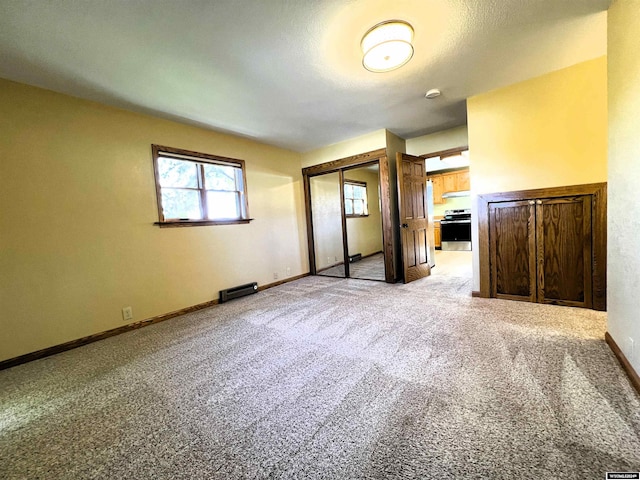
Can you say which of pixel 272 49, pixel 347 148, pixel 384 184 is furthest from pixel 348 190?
pixel 272 49

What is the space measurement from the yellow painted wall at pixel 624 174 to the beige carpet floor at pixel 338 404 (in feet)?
1.06

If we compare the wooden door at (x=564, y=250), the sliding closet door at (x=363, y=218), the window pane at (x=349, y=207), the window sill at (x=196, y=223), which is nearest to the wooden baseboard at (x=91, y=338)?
the window sill at (x=196, y=223)

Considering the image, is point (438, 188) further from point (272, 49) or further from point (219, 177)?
point (272, 49)

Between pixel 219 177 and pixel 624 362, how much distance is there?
4.56 metres

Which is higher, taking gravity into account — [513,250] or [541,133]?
[541,133]

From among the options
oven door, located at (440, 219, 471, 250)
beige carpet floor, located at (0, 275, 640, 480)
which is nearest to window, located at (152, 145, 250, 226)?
beige carpet floor, located at (0, 275, 640, 480)

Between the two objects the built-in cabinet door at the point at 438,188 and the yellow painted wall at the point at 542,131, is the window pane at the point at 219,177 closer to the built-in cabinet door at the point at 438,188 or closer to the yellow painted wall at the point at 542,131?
the yellow painted wall at the point at 542,131

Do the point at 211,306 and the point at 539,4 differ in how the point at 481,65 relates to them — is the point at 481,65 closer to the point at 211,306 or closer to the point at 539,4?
the point at 539,4

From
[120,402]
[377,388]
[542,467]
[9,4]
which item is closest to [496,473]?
[542,467]

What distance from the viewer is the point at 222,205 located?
3.91 metres

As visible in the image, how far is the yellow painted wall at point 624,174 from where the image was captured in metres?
1.46

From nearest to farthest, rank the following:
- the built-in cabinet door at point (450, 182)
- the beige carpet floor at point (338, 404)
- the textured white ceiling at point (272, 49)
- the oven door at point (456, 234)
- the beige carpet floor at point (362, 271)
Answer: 1. the beige carpet floor at point (338, 404)
2. the textured white ceiling at point (272, 49)
3. the beige carpet floor at point (362, 271)
4. the oven door at point (456, 234)
5. the built-in cabinet door at point (450, 182)

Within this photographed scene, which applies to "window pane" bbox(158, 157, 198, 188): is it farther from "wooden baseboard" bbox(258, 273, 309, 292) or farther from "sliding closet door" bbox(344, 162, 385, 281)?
"sliding closet door" bbox(344, 162, 385, 281)

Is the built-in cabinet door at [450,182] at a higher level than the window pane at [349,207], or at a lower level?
higher
